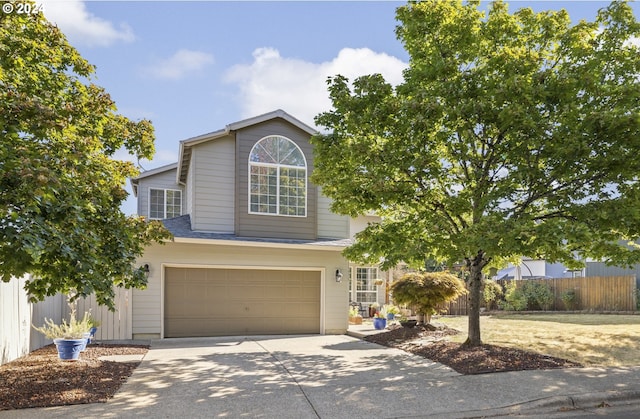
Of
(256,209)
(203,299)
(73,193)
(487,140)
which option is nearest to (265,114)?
(256,209)

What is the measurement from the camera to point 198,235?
13.0m

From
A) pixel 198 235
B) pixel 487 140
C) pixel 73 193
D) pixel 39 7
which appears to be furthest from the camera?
pixel 198 235

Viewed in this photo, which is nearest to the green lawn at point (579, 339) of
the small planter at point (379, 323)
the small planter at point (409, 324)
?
the small planter at point (409, 324)

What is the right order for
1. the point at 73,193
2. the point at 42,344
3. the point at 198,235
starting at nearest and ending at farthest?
the point at 73,193 → the point at 42,344 → the point at 198,235

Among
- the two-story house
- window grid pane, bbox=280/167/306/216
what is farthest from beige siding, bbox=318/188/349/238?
window grid pane, bbox=280/167/306/216

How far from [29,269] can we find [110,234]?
192cm

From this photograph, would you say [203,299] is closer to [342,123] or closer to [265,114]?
[265,114]

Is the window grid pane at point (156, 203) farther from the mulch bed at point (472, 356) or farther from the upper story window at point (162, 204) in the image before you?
the mulch bed at point (472, 356)

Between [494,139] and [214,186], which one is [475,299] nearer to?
[494,139]

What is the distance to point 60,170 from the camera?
6055 mm

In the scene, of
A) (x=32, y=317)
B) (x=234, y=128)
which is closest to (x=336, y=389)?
(x=32, y=317)

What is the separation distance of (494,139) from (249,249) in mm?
7510

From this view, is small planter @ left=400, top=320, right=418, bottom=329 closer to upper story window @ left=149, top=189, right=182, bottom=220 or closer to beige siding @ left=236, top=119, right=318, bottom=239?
beige siding @ left=236, top=119, right=318, bottom=239

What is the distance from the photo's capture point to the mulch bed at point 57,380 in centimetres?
634
